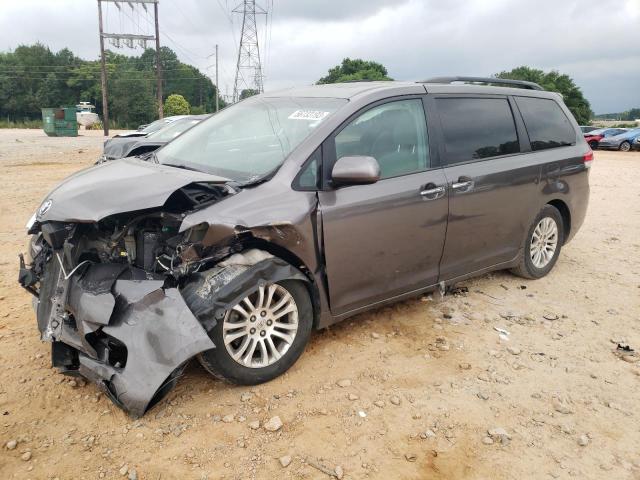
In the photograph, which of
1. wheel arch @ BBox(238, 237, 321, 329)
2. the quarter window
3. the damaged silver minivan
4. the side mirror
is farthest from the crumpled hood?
the quarter window

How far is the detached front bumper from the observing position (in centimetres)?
262

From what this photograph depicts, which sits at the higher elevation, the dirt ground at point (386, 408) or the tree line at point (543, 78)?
the tree line at point (543, 78)

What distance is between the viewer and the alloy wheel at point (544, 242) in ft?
15.9

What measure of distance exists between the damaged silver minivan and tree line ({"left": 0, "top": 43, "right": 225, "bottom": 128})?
6798 centimetres

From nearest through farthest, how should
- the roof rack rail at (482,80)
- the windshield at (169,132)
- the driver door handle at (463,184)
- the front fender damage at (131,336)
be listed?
1. the front fender damage at (131,336)
2. the driver door handle at (463,184)
3. the roof rack rail at (482,80)
4. the windshield at (169,132)

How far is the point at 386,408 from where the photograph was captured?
2920mm

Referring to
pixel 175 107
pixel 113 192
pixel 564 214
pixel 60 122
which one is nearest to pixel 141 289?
pixel 113 192

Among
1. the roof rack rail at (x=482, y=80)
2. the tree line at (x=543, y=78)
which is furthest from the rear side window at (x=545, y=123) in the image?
the tree line at (x=543, y=78)

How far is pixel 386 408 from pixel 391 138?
5.99 ft

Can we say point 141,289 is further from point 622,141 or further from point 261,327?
point 622,141

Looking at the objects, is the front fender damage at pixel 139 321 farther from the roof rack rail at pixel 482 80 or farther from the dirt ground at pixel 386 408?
the roof rack rail at pixel 482 80

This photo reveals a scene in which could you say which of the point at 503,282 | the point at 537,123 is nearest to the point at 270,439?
the point at 503,282

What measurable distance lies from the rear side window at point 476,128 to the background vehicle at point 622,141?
26350 mm

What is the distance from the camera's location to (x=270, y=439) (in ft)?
8.68
